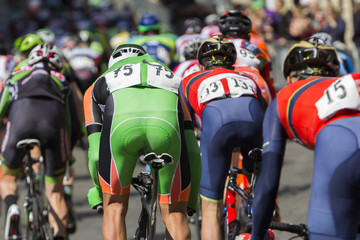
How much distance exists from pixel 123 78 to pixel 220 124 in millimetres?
1311

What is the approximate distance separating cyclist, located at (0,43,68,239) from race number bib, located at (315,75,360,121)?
4.29 metres

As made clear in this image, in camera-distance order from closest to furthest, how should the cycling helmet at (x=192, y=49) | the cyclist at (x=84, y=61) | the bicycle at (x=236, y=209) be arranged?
1. the bicycle at (x=236, y=209)
2. the cycling helmet at (x=192, y=49)
3. the cyclist at (x=84, y=61)

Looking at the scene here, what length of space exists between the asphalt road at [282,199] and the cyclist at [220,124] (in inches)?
→ 90.5

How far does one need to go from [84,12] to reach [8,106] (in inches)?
898

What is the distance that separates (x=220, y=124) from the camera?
7.56m

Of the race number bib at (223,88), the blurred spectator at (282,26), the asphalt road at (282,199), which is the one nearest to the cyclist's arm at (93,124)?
the race number bib at (223,88)

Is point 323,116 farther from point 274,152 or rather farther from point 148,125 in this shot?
point 148,125

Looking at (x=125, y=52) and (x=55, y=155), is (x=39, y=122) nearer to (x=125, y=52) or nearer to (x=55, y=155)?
(x=55, y=155)

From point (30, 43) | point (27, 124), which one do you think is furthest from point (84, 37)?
point (27, 124)

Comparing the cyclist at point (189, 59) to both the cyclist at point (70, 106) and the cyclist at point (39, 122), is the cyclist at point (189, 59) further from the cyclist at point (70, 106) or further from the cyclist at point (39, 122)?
the cyclist at point (39, 122)

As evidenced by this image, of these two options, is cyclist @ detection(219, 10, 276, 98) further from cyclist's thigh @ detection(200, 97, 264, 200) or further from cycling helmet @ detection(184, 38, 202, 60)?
cyclist's thigh @ detection(200, 97, 264, 200)

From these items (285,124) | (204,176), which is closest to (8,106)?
(204,176)

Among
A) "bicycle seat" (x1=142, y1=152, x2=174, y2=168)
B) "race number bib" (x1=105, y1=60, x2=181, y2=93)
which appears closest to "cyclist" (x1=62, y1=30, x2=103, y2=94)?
"race number bib" (x1=105, y1=60, x2=181, y2=93)

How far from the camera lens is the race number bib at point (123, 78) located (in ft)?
21.4
